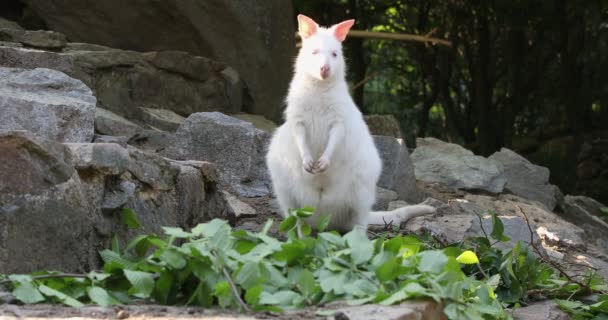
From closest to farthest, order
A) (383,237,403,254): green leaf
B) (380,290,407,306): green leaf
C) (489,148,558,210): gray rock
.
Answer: (380,290,407,306): green leaf → (383,237,403,254): green leaf → (489,148,558,210): gray rock

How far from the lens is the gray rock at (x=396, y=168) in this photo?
302 inches

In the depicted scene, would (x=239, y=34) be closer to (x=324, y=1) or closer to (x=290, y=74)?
(x=290, y=74)

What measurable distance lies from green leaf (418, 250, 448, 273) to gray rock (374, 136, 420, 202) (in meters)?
3.51

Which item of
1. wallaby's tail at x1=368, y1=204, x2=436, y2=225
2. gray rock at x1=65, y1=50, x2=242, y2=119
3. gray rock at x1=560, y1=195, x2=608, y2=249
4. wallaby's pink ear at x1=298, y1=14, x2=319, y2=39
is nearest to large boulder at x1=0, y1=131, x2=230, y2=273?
wallaby's pink ear at x1=298, y1=14, x2=319, y2=39

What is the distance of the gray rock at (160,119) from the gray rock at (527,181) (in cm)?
330

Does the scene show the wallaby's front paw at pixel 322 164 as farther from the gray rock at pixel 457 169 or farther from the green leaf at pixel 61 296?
the gray rock at pixel 457 169

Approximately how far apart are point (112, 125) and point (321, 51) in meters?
2.27

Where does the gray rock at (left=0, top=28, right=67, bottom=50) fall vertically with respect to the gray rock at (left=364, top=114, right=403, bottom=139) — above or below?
above

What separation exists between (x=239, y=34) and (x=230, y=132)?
7.60 feet

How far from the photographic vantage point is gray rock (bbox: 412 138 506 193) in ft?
28.8

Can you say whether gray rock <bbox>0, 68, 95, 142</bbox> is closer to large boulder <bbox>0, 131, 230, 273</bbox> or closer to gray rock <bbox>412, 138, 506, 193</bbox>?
large boulder <bbox>0, 131, 230, 273</bbox>

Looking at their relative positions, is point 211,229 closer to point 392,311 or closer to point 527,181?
point 392,311

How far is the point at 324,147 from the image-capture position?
5793 mm

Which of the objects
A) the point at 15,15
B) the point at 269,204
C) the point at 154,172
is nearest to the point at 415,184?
the point at 269,204
